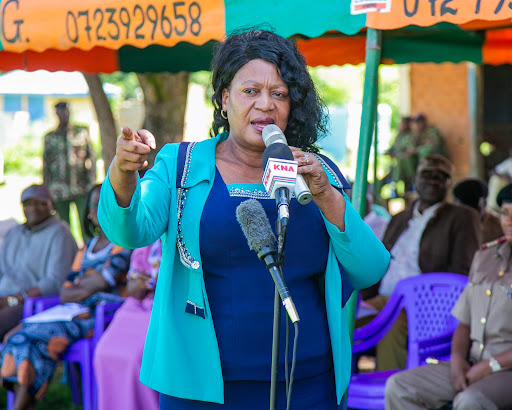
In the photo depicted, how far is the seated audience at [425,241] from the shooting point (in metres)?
5.04

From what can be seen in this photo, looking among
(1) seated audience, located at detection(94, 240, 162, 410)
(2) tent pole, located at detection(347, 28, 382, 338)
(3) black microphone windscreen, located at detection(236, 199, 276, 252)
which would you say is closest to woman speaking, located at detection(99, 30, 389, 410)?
(3) black microphone windscreen, located at detection(236, 199, 276, 252)

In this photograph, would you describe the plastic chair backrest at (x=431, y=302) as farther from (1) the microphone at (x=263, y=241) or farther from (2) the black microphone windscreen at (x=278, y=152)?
(2) the black microphone windscreen at (x=278, y=152)

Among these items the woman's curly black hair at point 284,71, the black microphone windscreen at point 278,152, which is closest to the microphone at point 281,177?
the black microphone windscreen at point 278,152

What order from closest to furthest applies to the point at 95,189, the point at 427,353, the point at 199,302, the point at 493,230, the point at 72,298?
1. the point at 199,302
2. the point at 427,353
3. the point at 72,298
4. the point at 95,189
5. the point at 493,230

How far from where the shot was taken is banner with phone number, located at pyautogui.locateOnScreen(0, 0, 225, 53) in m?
3.83

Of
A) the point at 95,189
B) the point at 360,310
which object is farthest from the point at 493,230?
the point at 95,189

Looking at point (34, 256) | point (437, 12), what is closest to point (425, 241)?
point (437, 12)

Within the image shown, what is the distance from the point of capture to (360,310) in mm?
5266

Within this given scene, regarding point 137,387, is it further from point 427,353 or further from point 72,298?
point 427,353

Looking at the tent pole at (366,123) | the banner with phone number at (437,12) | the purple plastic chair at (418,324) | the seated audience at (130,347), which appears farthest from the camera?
the seated audience at (130,347)

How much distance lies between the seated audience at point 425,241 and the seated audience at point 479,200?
1.32 feet

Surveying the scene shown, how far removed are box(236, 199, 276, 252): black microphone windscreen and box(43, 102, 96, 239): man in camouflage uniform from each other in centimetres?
796

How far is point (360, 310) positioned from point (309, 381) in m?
3.00

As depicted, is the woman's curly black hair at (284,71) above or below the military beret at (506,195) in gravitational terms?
above
